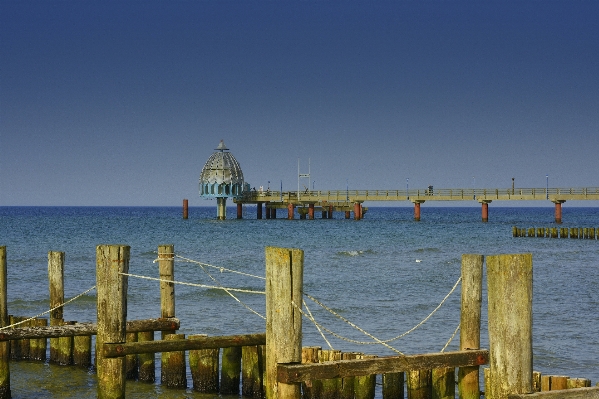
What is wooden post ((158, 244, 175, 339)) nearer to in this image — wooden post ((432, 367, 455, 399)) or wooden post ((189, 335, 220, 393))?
wooden post ((189, 335, 220, 393))

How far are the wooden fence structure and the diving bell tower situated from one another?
77.3m

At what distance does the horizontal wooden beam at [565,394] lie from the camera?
7707 mm

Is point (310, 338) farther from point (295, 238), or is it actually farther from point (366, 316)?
point (295, 238)

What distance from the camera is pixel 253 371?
1147cm

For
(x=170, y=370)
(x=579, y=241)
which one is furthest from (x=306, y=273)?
(x=579, y=241)

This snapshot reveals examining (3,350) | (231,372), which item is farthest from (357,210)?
(3,350)

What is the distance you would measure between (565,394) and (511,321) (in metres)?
0.81

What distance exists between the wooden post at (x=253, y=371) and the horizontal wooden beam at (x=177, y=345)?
0.33 meters

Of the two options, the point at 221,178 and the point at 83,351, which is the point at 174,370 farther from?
the point at 221,178

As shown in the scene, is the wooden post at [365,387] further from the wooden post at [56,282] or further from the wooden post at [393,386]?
the wooden post at [56,282]

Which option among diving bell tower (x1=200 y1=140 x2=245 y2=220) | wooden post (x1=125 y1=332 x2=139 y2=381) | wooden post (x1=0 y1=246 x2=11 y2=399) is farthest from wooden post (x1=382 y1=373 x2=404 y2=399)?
diving bell tower (x1=200 y1=140 x2=245 y2=220)

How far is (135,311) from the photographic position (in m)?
19.8

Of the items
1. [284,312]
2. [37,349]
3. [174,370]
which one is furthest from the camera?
[37,349]

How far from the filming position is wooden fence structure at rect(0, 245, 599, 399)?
312 inches
